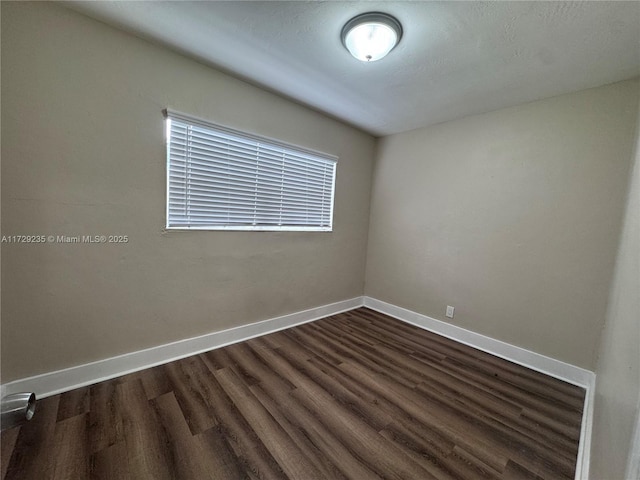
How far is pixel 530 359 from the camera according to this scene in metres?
2.29

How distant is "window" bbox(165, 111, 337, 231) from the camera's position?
202cm

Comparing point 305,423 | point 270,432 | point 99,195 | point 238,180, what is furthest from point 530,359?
point 99,195

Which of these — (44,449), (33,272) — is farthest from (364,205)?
(44,449)

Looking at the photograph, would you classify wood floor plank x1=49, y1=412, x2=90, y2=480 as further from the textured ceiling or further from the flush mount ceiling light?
the flush mount ceiling light

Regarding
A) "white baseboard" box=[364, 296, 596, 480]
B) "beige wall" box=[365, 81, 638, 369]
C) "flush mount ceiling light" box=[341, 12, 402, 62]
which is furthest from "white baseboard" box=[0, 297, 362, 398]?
"flush mount ceiling light" box=[341, 12, 402, 62]

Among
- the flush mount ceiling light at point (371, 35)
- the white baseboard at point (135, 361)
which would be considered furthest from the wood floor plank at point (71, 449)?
the flush mount ceiling light at point (371, 35)

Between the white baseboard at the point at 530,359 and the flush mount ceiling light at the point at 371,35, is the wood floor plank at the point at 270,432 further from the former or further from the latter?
the flush mount ceiling light at the point at 371,35

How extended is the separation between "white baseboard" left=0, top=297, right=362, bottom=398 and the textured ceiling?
7.59 ft

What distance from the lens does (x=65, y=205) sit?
63.7 inches

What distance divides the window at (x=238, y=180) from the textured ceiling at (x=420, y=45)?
56 centimetres

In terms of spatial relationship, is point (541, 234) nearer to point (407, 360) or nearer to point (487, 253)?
point (487, 253)

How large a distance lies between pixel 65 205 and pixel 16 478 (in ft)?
4.62

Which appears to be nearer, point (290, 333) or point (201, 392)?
point (201, 392)

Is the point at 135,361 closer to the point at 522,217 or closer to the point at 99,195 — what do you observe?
the point at 99,195
